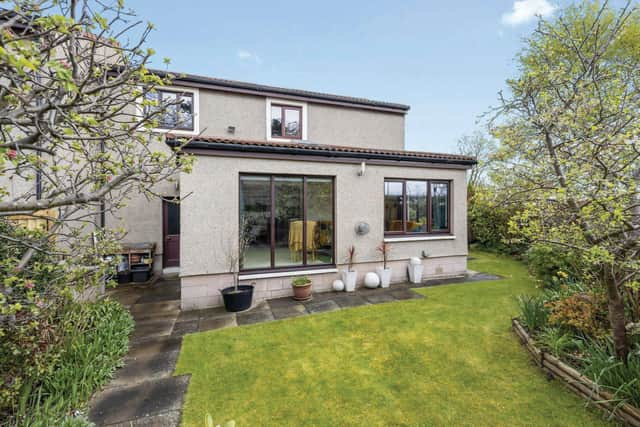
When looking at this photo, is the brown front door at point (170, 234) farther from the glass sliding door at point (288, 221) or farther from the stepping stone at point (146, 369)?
the stepping stone at point (146, 369)

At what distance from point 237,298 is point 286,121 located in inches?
341

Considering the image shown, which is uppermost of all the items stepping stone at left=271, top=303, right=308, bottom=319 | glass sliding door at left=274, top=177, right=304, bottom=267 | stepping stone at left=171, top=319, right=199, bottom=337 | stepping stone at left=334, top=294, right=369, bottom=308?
glass sliding door at left=274, top=177, right=304, bottom=267

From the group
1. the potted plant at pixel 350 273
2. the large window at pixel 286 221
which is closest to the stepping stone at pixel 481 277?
the potted plant at pixel 350 273

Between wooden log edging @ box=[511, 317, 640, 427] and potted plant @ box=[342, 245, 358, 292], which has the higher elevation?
potted plant @ box=[342, 245, 358, 292]

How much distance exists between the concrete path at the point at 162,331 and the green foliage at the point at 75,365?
21cm

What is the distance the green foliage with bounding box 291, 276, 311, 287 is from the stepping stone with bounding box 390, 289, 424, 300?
2.61 m

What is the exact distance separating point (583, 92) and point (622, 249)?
7.58 feet

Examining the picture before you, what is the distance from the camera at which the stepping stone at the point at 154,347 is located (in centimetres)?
456

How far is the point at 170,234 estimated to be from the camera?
34.4 feet

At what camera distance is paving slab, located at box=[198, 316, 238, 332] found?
5.62m

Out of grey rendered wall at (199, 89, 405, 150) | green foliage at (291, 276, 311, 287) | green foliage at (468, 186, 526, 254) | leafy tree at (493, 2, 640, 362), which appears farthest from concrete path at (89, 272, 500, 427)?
grey rendered wall at (199, 89, 405, 150)

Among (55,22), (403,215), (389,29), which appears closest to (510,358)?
(403,215)

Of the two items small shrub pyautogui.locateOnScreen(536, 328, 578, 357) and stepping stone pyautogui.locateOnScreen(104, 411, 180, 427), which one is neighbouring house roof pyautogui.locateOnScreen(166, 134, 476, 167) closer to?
stepping stone pyautogui.locateOnScreen(104, 411, 180, 427)

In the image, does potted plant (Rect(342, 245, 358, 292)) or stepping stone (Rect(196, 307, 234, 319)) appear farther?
potted plant (Rect(342, 245, 358, 292))
